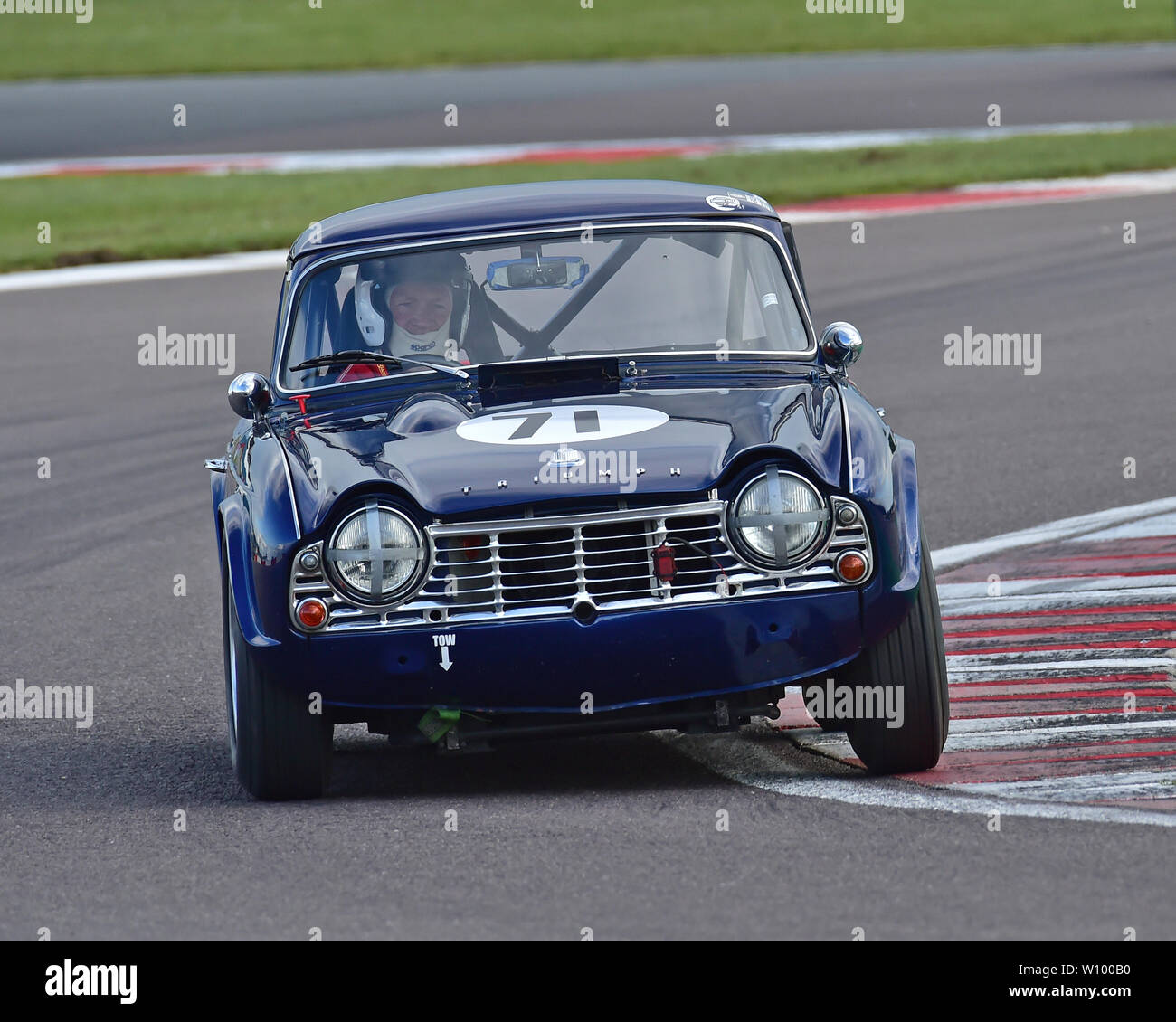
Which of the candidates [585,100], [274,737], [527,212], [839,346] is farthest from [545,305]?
[585,100]

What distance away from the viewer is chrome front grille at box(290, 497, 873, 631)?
521 centimetres

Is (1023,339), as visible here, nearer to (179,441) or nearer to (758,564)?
(179,441)

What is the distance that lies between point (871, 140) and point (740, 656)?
19.9 metres

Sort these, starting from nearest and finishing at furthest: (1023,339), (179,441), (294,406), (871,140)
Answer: (294,406)
(179,441)
(1023,339)
(871,140)

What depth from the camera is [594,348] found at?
6309 millimetres

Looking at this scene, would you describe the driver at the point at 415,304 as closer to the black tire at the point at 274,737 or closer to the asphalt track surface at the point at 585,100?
the black tire at the point at 274,737

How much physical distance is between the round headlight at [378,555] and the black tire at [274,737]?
33 centimetres

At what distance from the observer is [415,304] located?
6.40m

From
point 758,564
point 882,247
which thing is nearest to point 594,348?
point 758,564

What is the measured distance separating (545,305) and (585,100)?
2399cm

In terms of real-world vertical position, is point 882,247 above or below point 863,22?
below

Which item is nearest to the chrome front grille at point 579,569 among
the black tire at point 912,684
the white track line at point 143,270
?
the black tire at point 912,684
